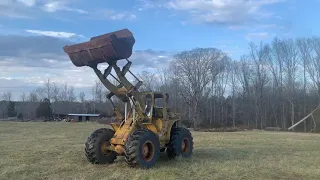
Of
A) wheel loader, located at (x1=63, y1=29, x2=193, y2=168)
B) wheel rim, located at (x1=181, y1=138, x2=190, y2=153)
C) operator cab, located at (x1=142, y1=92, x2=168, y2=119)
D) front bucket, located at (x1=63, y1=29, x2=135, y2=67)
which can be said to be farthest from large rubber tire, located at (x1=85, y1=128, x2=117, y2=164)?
wheel rim, located at (x1=181, y1=138, x2=190, y2=153)

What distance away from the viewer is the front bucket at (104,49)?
38.8 feet

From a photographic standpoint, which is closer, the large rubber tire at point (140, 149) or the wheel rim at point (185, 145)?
the large rubber tire at point (140, 149)

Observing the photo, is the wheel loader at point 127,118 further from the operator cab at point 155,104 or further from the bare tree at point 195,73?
the bare tree at point 195,73

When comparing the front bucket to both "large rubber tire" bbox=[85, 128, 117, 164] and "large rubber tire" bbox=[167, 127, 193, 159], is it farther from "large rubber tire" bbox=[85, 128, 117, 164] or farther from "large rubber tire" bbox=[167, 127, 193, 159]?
"large rubber tire" bbox=[167, 127, 193, 159]

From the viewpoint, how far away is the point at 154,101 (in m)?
13.6

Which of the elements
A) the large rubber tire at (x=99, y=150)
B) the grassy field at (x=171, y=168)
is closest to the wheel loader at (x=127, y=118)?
the large rubber tire at (x=99, y=150)

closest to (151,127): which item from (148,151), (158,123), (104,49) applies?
(158,123)

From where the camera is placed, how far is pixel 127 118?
13.2 m

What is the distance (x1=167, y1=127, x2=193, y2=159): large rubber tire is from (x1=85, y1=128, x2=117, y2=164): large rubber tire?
212 cm

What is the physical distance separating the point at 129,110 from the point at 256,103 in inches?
2529

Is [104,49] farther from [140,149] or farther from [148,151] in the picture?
[148,151]

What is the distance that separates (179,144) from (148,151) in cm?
197

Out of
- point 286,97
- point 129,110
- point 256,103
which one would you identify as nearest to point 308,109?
point 286,97

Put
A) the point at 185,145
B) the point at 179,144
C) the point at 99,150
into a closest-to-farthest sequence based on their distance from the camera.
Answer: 1. the point at 99,150
2. the point at 179,144
3. the point at 185,145
